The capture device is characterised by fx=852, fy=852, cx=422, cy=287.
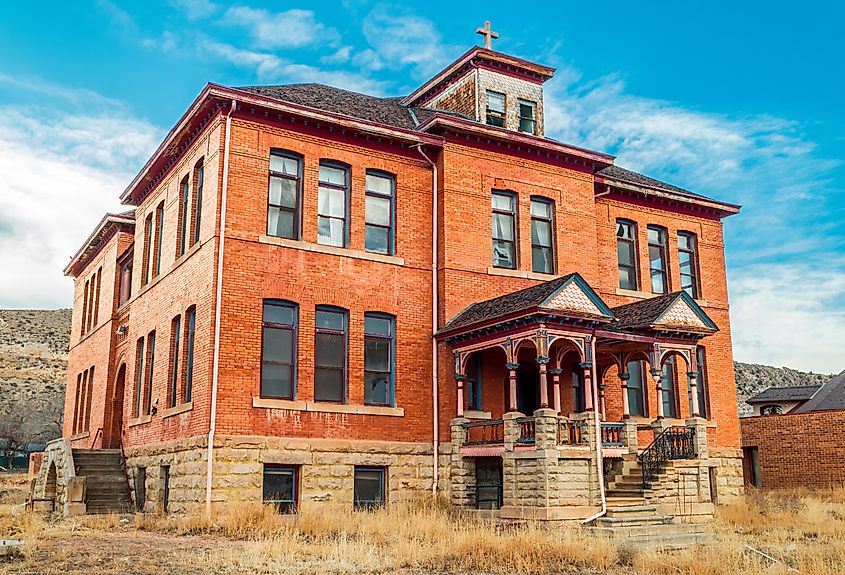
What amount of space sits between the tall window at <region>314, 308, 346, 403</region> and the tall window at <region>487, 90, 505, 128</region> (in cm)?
899

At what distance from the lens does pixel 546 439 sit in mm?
18734

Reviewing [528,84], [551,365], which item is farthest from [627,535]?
[528,84]

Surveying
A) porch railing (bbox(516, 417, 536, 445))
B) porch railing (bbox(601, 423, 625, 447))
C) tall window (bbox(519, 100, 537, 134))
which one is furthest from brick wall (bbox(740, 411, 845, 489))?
porch railing (bbox(516, 417, 536, 445))

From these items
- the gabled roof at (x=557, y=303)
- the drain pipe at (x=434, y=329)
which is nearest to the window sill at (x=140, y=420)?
the drain pipe at (x=434, y=329)

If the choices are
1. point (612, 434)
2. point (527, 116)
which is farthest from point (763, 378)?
point (612, 434)

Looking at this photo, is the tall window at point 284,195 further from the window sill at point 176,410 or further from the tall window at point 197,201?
the window sill at point 176,410

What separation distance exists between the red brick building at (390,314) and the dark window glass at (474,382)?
0.11 meters

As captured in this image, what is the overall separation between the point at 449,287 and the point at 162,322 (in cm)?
807

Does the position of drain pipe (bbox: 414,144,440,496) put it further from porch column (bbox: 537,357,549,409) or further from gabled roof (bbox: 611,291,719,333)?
gabled roof (bbox: 611,291,719,333)

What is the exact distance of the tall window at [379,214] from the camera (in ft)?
74.0

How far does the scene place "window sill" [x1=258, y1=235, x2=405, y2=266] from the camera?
68.0 ft

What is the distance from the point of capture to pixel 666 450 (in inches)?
861

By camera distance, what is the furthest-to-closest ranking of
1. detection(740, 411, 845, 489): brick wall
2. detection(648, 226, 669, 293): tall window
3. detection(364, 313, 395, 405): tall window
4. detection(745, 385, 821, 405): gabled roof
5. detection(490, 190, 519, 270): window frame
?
detection(745, 385, 821, 405): gabled roof → detection(740, 411, 845, 489): brick wall → detection(648, 226, 669, 293): tall window → detection(490, 190, 519, 270): window frame → detection(364, 313, 395, 405): tall window

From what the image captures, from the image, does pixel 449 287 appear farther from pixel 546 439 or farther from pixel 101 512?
pixel 101 512
